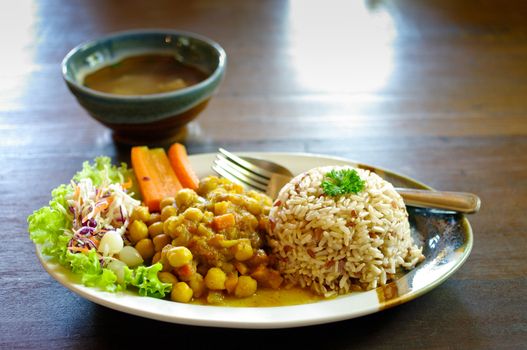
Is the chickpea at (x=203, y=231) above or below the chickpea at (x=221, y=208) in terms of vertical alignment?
below

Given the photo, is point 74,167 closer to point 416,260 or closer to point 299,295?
point 299,295

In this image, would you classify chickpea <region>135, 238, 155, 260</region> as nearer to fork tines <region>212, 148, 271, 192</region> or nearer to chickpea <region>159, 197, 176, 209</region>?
chickpea <region>159, 197, 176, 209</region>

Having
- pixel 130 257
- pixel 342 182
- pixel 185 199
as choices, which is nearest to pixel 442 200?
pixel 342 182

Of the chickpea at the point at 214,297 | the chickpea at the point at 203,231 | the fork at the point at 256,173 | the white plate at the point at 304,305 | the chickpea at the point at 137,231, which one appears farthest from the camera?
the fork at the point at 256,173

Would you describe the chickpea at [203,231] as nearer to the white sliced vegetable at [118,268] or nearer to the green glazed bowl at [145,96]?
the white sliced vegetable at [118,268]

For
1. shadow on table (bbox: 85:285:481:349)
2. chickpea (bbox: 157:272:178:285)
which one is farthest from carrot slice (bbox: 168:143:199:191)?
shadow on table (bbox: 85:285:481:349)

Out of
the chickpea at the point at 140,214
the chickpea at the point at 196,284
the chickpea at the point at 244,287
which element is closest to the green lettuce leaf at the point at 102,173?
the chickpea at the point at 140,214
